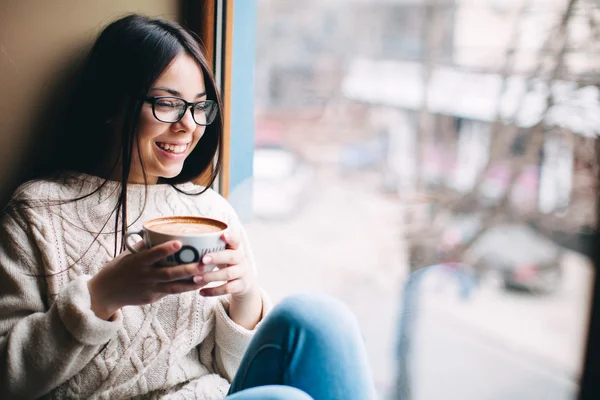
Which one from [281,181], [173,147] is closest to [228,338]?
[173,147]

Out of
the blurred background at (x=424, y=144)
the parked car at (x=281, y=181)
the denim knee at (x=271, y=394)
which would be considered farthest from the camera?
the parked car at (x=281, y=181)

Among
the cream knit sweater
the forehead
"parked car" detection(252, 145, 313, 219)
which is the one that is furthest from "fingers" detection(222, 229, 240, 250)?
"parked car" detection(252, 145, 313, 219)

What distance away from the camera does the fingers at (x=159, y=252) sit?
2.53 ft

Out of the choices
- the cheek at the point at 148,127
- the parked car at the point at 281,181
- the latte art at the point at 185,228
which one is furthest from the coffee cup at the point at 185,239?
the parked car at the point at 281,181

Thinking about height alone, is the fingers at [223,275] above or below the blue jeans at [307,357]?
above

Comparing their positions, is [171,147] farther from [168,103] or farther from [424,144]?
[424,144]

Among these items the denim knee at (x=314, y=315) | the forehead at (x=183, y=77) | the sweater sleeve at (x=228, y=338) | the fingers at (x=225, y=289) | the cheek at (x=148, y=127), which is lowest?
the sweater sleeve at (x=228, y=338)

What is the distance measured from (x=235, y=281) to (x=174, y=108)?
13.8 inches

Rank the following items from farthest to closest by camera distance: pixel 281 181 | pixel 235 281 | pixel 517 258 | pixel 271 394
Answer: pixel 281 181 < pixel 517 258 < pixel 235 281 < pixel 271 394

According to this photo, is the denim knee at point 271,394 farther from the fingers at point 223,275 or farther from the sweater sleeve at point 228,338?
the sweater sleeve at point 228,338

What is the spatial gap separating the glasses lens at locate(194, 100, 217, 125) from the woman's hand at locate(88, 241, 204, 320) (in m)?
0.31

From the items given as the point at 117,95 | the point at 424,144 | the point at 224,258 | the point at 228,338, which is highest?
the point at 117,95

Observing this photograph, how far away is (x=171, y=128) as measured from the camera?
104 centimetres

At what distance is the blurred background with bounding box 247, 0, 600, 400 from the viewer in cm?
134
